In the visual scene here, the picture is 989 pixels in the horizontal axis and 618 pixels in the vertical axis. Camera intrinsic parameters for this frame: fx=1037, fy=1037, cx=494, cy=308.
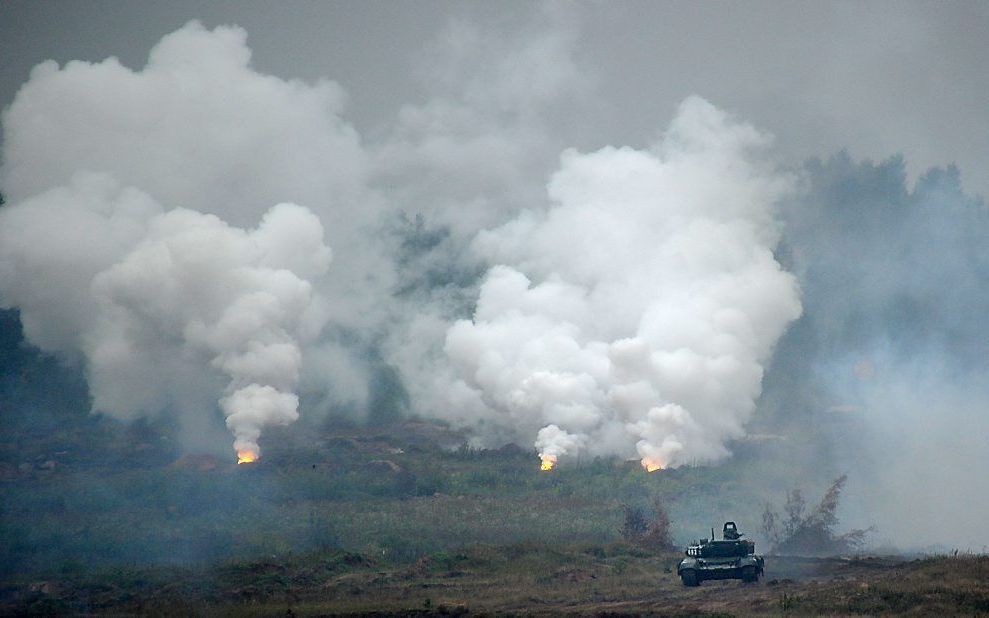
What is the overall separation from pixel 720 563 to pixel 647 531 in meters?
21.6

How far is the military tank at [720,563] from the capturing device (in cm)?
5716

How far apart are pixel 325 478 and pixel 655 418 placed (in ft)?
107

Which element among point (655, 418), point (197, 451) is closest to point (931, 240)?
point (655, 418)

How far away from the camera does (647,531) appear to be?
79.1m

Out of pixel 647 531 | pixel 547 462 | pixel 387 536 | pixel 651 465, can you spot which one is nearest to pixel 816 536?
pixel 647 531

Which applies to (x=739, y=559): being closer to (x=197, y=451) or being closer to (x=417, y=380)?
(x=197, y=451)

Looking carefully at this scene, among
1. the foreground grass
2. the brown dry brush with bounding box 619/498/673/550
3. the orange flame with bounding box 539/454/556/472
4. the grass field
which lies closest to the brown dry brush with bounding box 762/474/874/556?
the grass field

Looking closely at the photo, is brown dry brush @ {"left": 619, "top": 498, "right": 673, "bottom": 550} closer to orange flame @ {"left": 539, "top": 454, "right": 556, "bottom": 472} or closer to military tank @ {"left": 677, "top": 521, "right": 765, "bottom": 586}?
military tank @ {"left": 677, "top": 521, "right": 765, "bottom": 586}

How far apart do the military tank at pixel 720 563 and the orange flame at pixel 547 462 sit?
4803cm

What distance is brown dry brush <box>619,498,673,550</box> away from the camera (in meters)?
76.2

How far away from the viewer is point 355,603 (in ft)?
172

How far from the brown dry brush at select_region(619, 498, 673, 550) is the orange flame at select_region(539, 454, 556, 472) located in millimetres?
24067

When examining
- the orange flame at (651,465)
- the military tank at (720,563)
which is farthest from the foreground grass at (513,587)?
the orange flame at (651,465)

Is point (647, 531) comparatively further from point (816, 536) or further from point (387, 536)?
point (387, 536)
